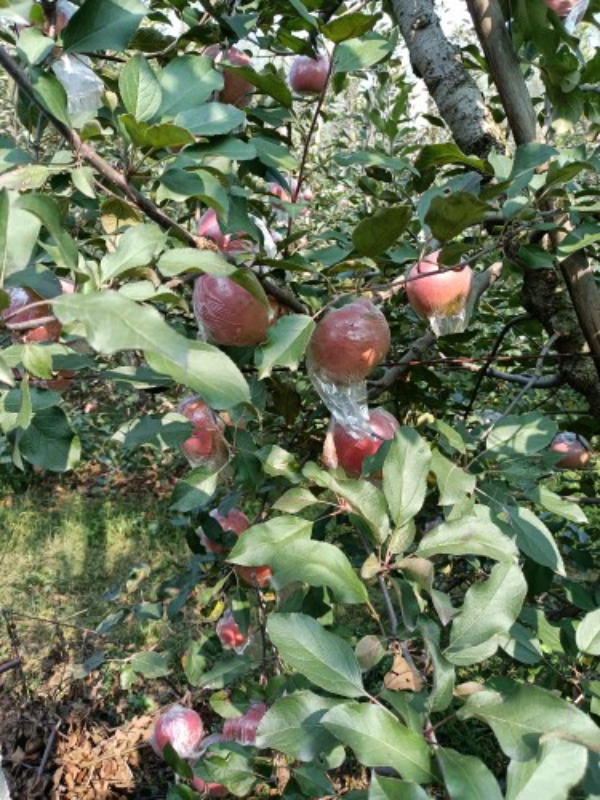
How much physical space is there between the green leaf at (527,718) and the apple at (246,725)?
0.61 metres

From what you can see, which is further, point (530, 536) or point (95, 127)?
point (530, 536)

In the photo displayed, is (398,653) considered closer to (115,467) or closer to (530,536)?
(530,536)

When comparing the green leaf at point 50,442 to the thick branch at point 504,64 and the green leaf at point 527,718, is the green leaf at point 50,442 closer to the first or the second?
the green leaf at point 527,718

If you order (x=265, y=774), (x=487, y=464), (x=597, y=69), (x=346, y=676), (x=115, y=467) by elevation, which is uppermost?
(x=597, y=69)

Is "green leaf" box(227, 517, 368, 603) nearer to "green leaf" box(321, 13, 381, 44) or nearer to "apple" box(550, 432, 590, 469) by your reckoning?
"green leaf" box(321, 13, 381, 44)

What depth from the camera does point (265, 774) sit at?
3.25ft

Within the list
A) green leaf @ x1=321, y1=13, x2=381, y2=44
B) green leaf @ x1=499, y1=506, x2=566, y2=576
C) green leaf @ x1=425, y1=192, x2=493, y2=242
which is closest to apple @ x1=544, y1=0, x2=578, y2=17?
green leaf @ x1=321, y1=13, x2=381, y2=44

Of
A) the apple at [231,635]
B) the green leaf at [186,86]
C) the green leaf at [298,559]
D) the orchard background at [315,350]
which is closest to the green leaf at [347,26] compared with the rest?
the orchard background at [315,350]

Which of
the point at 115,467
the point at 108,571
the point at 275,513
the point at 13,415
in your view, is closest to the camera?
the point at 13,415

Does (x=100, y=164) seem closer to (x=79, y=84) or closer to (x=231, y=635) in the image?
(x=79, y=84)

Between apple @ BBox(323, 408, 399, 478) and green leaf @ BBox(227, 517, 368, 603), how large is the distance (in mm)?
174

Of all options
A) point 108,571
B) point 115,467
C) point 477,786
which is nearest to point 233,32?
point 477,786

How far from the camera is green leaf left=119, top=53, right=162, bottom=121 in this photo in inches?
25.8

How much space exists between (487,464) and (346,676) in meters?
0.41
